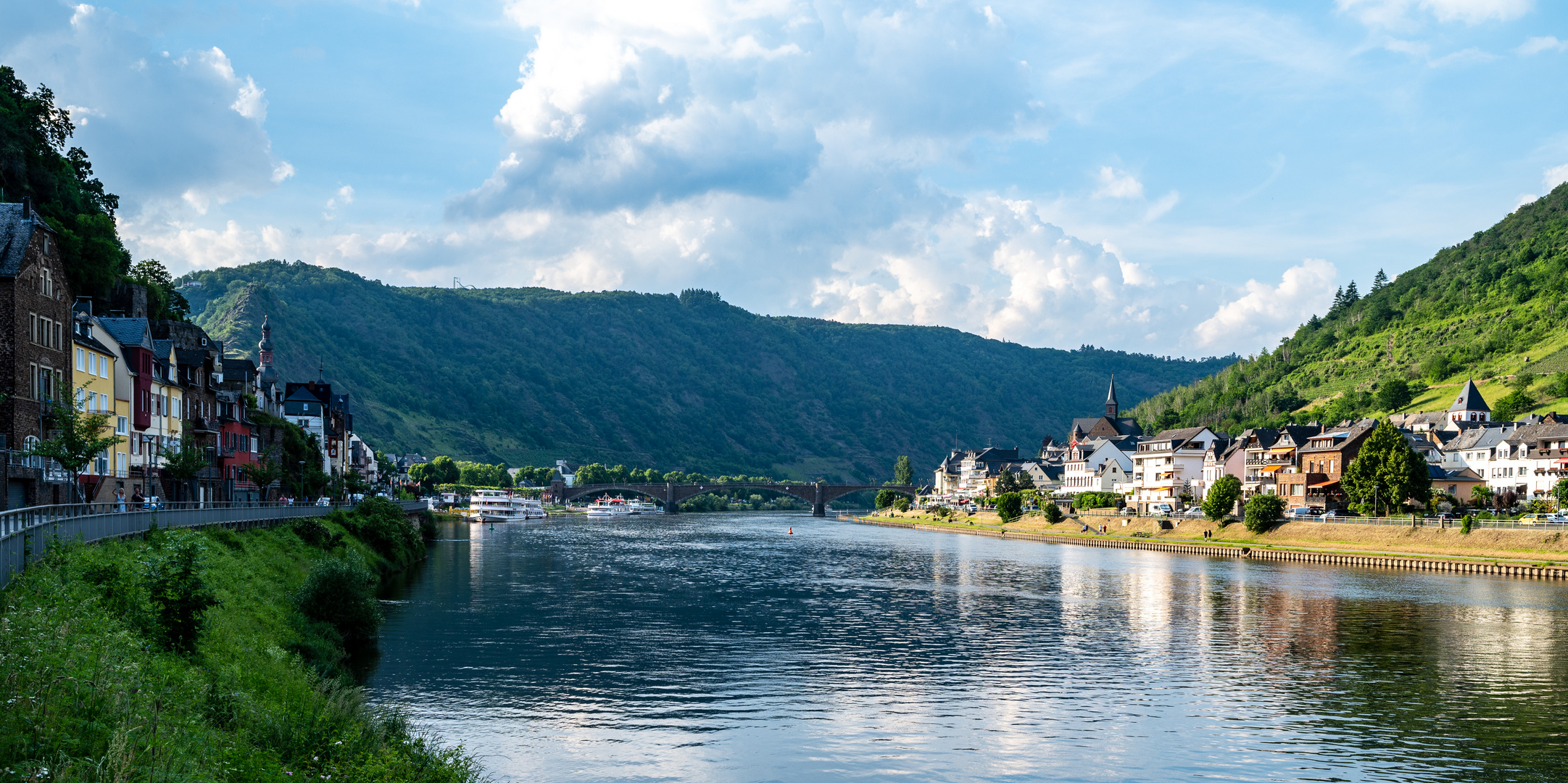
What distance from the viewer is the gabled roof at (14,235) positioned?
148 feet

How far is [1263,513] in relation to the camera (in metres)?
113

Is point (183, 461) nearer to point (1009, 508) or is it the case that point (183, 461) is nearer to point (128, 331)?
point (128, 331)

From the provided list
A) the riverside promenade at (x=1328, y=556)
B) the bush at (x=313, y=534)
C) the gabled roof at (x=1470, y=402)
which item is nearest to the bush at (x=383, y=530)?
the bush at (x=313, y=534)

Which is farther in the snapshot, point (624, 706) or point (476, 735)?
point (624, 706)

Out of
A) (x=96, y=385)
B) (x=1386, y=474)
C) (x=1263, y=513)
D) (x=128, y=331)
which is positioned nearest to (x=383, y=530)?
(x=128, y=331)

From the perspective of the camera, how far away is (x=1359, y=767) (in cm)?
2947

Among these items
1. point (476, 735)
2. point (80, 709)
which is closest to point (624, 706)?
point (476, 735)

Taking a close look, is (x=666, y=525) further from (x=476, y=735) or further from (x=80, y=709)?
(x=80, y=709)

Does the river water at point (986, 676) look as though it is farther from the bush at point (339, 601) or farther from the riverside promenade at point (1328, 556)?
the riverside promenade at point (1328, 556)

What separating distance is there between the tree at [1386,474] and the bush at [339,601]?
94.0 m

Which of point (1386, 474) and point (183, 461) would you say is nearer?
point (183, 461)

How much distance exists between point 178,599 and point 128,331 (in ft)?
150

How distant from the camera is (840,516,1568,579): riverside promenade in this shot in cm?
8038

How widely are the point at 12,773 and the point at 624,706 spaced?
23.0 m
